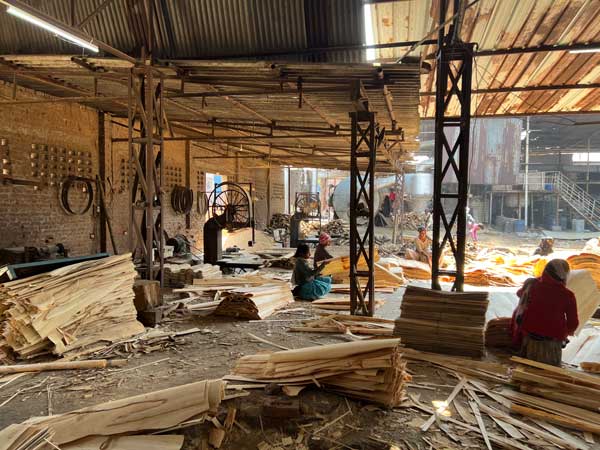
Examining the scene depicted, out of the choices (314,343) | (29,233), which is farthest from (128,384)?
(29,233)

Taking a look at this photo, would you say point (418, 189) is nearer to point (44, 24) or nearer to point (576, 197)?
point (576, 197)

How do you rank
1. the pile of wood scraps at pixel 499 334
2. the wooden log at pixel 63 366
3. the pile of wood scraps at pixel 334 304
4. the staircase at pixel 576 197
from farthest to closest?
the staircase at pixel 576 197, the pile of wood scraps at pixel 334 304, the pile of wood scraps at pixel 499 334, the wooden log at pixel 63 366

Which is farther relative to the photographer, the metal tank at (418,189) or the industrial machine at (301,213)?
the metal tank at (418,189)

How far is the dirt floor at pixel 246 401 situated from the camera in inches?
162

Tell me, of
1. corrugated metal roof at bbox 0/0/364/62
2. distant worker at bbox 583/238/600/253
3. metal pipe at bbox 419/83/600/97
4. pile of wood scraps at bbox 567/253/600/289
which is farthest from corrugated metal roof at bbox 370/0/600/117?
distant worker at bbox 583/238/600/253

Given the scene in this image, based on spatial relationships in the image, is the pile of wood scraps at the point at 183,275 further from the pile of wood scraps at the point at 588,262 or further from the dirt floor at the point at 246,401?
the pile of wood scraps at the point at 588,262

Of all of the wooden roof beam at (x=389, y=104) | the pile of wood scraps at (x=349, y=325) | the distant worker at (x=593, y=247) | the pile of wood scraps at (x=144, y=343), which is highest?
the wooden roof beam at (x=389, y=104)

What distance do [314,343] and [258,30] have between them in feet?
18.7

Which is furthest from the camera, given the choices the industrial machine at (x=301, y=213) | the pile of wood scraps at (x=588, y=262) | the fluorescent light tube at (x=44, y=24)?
the industrial machine at (x=301, y=213)

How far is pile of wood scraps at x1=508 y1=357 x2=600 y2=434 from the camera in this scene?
446cm

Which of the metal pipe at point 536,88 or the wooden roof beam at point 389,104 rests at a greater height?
the metal pipe at point 536,88

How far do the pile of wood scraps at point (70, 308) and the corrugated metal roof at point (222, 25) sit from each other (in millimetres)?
4172

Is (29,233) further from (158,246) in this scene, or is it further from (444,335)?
(444,335)

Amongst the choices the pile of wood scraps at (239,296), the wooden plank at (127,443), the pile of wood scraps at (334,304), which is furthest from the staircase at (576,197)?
the wooden plank at (127,443)
